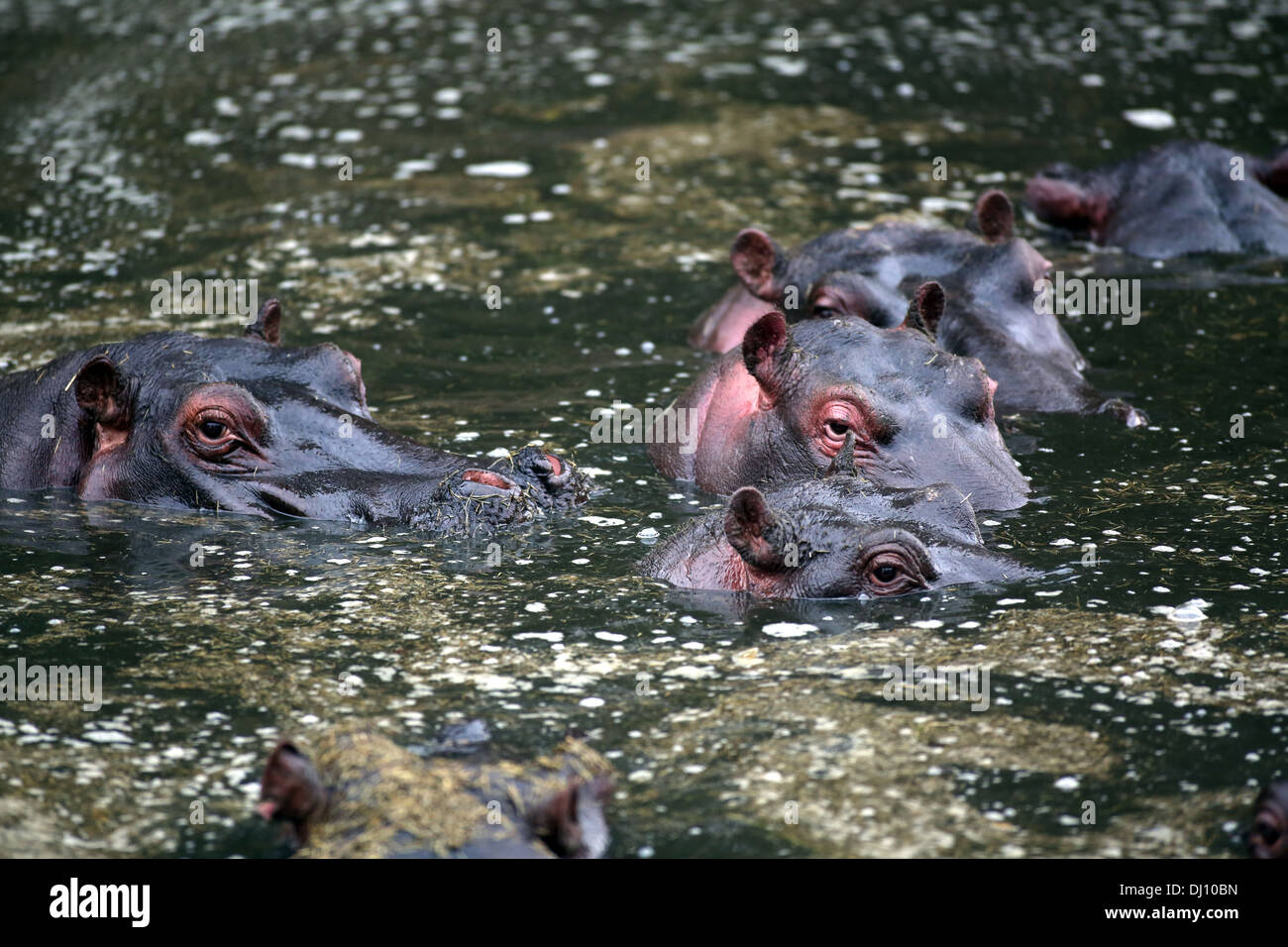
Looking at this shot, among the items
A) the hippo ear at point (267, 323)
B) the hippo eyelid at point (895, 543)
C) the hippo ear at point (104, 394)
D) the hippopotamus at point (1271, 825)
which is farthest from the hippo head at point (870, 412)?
the hippo ear at point (104, 394)

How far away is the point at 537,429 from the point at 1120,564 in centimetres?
395

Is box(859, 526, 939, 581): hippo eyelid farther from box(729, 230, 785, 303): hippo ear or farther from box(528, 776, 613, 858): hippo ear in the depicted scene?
box(729, 230, 785, 303): hippo ear

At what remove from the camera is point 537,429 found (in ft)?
36.2

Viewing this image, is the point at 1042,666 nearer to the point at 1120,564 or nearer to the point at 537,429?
the point at 1120,564

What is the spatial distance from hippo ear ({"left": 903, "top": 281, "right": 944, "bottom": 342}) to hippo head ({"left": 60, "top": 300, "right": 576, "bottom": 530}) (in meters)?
2.04

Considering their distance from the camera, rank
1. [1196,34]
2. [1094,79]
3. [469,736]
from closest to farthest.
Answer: [469,736], [1094,79], [1196,34]

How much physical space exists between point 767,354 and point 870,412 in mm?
795

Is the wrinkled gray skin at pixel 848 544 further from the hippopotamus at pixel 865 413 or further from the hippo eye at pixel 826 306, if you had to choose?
the hippo eye at pixel 826 306

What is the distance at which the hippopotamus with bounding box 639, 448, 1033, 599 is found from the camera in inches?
308

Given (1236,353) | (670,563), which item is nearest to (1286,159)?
(1236,353)

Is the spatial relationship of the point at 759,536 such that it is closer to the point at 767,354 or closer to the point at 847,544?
the point at 847,544

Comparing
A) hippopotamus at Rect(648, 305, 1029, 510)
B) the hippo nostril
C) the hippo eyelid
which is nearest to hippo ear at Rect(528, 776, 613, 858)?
the hippo eyelid

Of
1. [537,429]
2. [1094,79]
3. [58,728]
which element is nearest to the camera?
[58,728]

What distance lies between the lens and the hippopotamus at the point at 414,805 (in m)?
5.54
